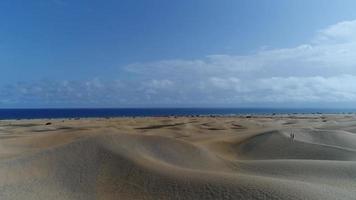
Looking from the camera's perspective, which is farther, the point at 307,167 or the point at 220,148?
the point at 220,148

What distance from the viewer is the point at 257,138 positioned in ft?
73.2

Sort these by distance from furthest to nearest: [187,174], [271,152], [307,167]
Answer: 1. [271,152]
2. [307,167]
3. [187,174]

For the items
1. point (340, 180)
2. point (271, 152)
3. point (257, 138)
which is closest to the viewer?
point (340, 180)

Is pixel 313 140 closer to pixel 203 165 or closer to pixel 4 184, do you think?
pixel 203 165

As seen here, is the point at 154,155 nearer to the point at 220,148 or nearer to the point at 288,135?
the point at 220,148

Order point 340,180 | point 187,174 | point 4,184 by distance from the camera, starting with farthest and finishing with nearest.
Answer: point 340,180 → point 187,174 → point 4,184

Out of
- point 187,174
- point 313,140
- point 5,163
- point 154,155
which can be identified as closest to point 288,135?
point 313,140

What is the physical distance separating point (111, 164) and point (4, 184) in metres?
2.84

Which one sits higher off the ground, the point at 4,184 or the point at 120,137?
the point at 120,137

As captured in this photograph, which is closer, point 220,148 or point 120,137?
point 120,137

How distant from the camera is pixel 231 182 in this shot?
9.08m

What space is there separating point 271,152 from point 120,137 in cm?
936

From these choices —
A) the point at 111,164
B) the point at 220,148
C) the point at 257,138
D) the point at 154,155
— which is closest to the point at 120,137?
the point at 154,155

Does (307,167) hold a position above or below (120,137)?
below
